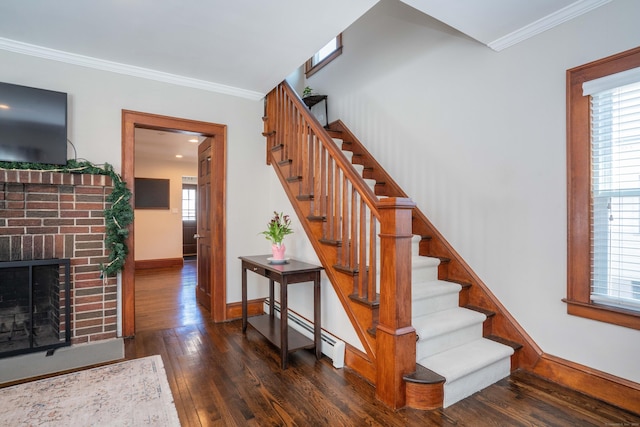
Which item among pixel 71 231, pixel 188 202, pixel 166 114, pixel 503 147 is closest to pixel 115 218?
pixel 71 231

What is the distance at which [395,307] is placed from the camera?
2031mm

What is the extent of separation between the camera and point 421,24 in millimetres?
3246

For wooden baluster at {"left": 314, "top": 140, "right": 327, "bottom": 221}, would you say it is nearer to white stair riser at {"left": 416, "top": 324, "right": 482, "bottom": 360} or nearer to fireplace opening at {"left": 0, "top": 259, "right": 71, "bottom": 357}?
white stair riser at {"left": 416, "top": 324, "right": 482, "bottom": 360}

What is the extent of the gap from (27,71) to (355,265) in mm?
3206

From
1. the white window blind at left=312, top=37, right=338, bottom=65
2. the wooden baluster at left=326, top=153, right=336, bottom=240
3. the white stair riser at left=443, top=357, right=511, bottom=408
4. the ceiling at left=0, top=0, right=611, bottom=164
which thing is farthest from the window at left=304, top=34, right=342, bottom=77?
the white stair riser at left=443, top=357, right=511, bottom=408

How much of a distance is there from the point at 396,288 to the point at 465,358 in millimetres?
778

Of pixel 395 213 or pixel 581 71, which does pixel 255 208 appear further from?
pixel 581 71

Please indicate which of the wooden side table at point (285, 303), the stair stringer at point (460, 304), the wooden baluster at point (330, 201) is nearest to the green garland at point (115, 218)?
the wooden side table at point (285, 303)

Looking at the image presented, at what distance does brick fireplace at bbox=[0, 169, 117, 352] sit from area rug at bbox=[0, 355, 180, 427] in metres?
0.67

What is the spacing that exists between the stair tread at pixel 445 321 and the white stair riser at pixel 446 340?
0.03m

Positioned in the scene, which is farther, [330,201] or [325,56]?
[325,56]

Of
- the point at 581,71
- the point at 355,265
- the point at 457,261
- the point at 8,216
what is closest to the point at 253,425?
the point at 355,265

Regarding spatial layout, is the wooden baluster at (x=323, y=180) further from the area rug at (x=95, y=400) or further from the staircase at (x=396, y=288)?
the area rug at (x=95, y=400)

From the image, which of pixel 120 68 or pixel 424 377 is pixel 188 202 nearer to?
pixel 120 68
